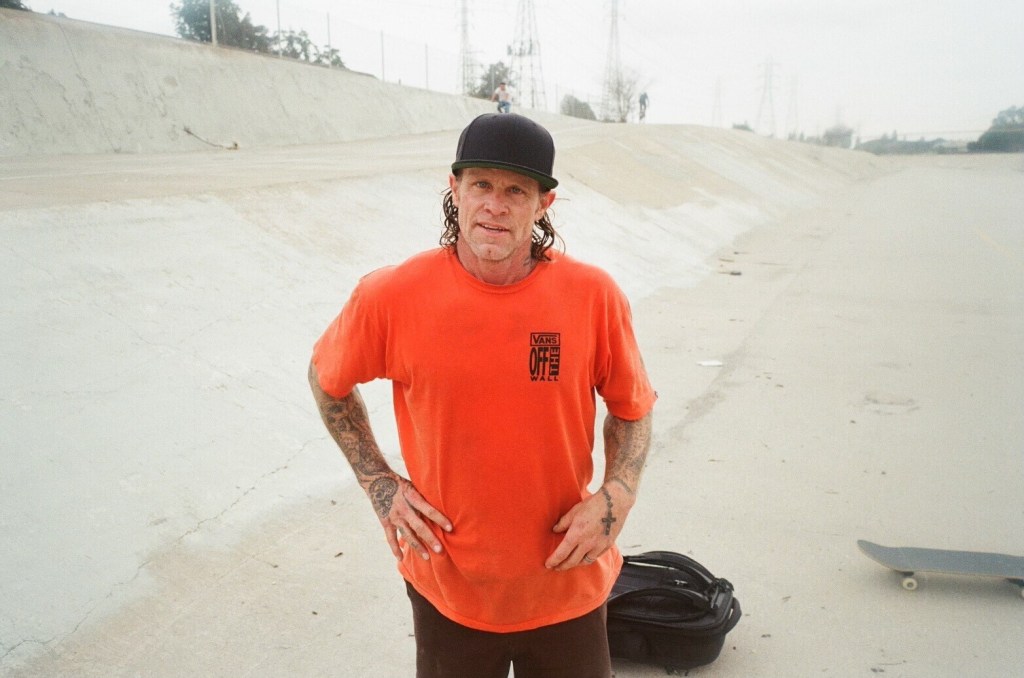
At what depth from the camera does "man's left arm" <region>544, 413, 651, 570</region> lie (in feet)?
6.31

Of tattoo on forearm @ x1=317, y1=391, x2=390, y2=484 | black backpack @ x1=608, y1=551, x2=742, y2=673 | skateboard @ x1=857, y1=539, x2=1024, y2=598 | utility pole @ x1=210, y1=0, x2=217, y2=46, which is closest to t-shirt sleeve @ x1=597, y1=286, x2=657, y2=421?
tattoo on forearm @ x1=317, y1=391, x2=390, y2=484

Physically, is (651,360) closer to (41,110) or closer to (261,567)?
(261,567)

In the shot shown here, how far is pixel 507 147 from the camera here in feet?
6.13

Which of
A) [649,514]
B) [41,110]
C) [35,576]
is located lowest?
[649,514]

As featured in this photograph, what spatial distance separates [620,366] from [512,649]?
85 centimetres

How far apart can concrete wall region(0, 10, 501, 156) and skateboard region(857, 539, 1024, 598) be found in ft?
49.8

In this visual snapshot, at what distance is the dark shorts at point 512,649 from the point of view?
198 cm

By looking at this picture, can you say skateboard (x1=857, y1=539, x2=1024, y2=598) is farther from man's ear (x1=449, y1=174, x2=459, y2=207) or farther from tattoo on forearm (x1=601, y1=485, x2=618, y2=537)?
man's ear (x1=449, y1=174, x2=459, y2=207)

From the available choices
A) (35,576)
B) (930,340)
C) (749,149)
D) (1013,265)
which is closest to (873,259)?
(1013,265)

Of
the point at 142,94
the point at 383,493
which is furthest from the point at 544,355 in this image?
the point at 142,94

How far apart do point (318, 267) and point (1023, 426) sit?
633 centimetres

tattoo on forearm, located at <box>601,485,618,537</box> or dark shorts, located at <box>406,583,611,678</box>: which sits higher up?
tattoo on forearm, located at <box>601,485,618,537</box>

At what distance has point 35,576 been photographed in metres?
3.25

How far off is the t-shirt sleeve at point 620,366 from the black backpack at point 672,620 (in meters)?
1.50
